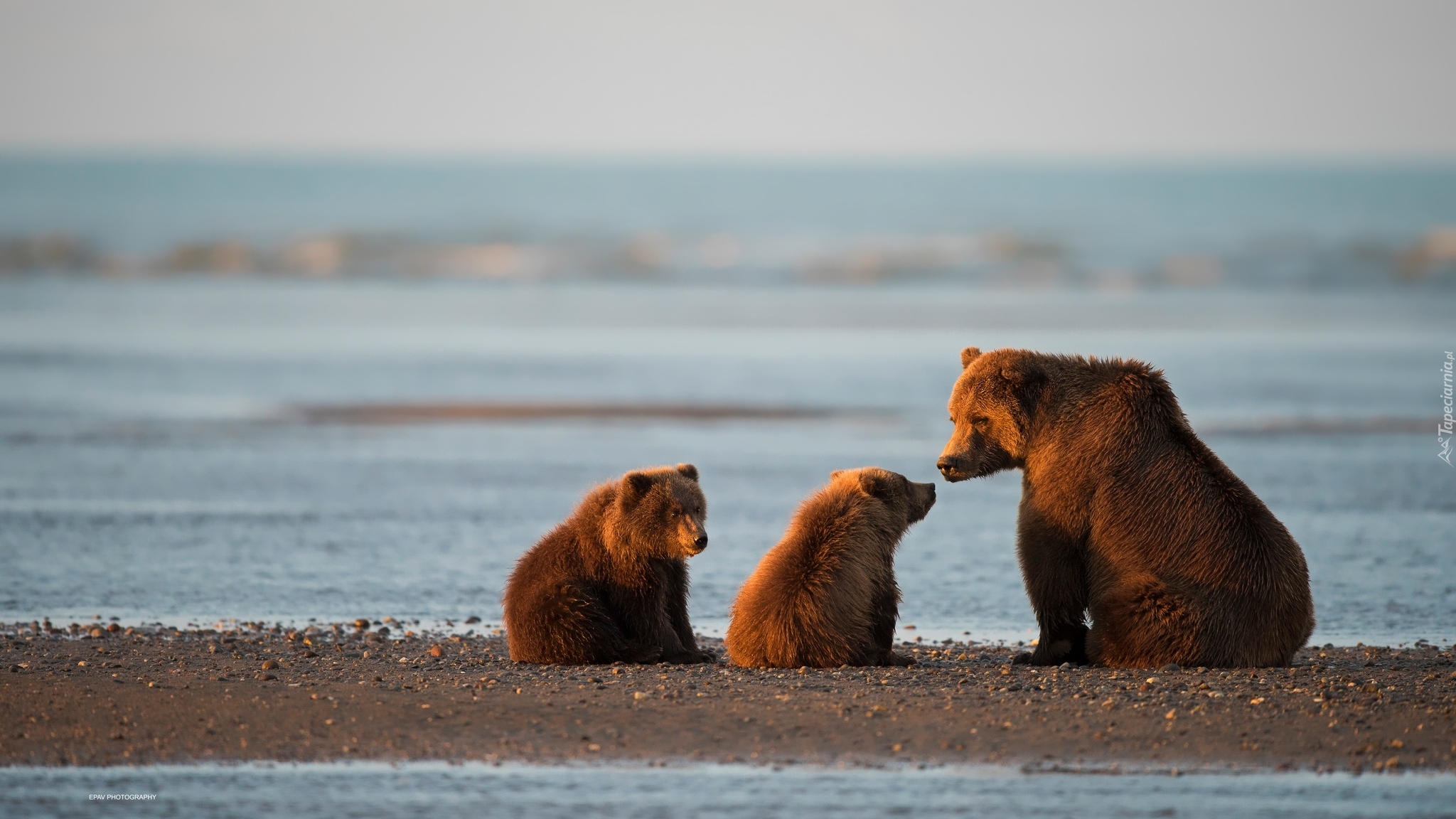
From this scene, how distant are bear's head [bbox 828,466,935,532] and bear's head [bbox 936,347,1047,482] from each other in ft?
0.73

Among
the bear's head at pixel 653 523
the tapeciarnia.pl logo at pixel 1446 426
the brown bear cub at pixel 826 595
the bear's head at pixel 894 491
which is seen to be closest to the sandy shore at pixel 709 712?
the brown bear cub at pixel 826 595

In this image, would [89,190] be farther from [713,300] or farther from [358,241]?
[713,300]

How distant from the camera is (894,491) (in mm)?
7723

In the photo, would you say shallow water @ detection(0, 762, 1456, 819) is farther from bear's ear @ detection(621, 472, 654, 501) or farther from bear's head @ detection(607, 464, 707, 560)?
bear's ear @ detection(621, 472, 654, 501)

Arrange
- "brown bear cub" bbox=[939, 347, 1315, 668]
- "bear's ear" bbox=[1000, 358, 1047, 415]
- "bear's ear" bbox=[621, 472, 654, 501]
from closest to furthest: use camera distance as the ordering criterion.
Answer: "brown bear cub" bbox=[939, 347, 1315, 668] < "bear's ear" bbox=[1000, 358, 1047, 415] < "bear's ear" bbox=[621, 472, 654, 501]

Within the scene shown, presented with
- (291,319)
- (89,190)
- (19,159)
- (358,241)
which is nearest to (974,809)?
(291,319)

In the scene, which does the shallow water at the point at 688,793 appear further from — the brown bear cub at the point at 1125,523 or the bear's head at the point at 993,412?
the bear's head at the point at 993,412

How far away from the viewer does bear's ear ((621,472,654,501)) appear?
7582 millimetres

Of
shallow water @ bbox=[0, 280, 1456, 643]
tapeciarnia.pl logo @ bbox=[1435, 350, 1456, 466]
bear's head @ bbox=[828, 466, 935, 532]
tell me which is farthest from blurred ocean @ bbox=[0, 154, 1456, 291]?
bear's head @ bbox=[828, 466, 935, 532]

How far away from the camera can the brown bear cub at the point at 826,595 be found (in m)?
7.28

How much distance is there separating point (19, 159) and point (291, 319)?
118793mm

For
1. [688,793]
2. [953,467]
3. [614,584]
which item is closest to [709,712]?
[688,793]

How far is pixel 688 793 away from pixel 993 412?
2.83 meters

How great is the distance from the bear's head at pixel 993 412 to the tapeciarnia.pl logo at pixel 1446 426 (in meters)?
7.91
